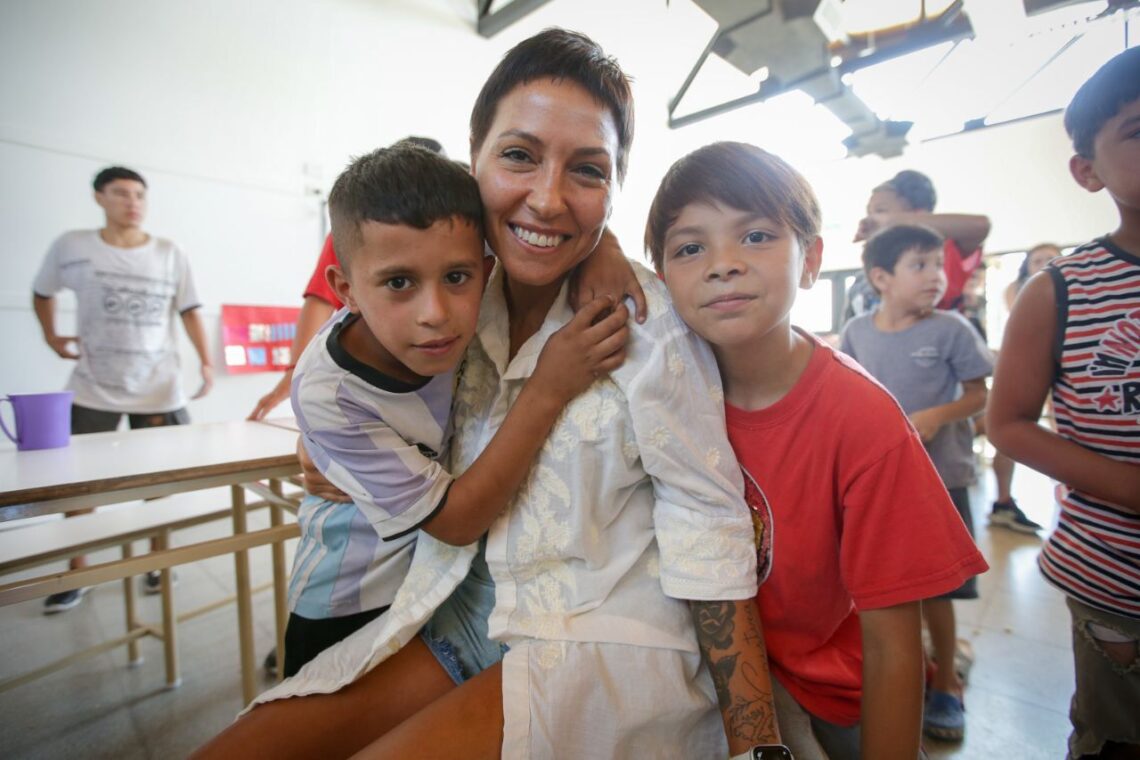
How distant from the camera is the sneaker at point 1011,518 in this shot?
328cm

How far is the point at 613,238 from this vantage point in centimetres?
98

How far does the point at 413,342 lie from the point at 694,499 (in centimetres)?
46

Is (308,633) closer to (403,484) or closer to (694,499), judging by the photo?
(403,484)

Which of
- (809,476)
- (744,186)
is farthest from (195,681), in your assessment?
(744,186)

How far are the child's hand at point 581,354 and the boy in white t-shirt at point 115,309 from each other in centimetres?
264

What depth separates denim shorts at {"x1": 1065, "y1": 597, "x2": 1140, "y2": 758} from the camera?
95cm

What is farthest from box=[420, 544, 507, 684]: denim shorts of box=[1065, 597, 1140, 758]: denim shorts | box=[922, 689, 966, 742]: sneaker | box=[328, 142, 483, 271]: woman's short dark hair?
box=[922, 689, 966, 742]: sneaker

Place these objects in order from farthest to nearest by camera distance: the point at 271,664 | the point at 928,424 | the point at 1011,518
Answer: the point at 1011,518 → the point at 271,664 → the point at 928,424

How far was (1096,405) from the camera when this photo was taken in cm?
94

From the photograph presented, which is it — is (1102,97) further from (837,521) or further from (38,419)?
(38,419)

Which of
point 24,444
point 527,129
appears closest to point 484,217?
point 527,129

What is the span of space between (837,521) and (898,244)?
1.37 meters

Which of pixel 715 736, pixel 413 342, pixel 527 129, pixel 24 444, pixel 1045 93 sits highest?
pixel 1045 93

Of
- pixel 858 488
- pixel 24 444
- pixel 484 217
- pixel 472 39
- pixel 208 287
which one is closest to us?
pixel 858 488
